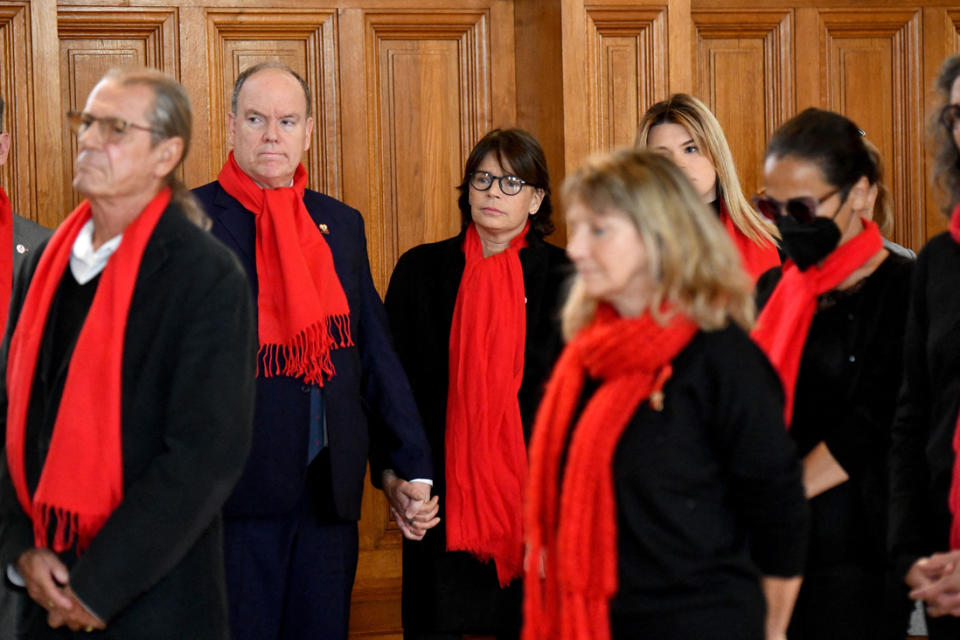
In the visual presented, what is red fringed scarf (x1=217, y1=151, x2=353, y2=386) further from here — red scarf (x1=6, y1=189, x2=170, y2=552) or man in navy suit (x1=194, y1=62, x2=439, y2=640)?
red scarf (x1=6, y1=189, x2=170, y2=552)

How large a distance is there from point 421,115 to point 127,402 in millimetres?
2268

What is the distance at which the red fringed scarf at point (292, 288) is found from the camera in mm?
2699

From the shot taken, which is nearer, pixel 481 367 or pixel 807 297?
pixel 807 297

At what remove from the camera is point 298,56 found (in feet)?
13.0

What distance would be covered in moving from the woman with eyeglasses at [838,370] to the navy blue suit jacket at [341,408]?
101 cm

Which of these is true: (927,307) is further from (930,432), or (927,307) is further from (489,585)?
(489,585)

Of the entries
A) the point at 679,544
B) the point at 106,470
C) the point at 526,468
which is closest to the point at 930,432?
the point at 679,544

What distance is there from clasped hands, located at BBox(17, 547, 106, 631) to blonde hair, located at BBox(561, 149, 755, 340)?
3.28ft

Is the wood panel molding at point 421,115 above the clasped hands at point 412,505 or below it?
above

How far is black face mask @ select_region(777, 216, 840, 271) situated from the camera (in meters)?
2.18

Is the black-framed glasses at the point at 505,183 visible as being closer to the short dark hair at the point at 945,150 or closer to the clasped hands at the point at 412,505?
the clasped hands at the point at 412,505

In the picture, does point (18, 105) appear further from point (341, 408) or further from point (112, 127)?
point (112, 127)

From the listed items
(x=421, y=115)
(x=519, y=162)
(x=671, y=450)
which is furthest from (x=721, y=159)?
(x=671, y=450)

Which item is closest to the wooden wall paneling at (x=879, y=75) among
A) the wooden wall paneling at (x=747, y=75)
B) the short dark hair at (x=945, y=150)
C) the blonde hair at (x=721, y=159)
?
the wooden wall paneling at (x=747, y=75)
